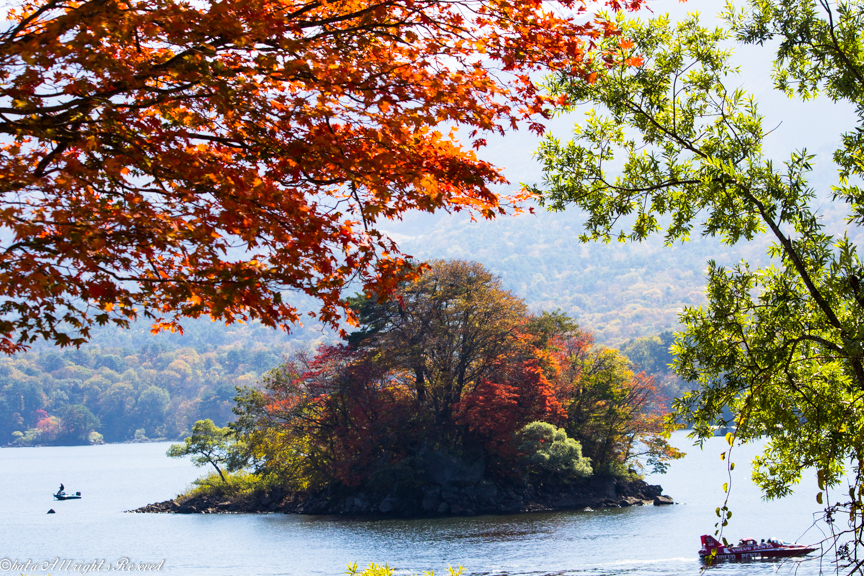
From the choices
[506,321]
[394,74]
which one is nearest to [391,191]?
[394,74]

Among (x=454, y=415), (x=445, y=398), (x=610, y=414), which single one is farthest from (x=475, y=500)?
(x=610, y=414)

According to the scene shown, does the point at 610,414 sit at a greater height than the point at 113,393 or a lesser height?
lesser

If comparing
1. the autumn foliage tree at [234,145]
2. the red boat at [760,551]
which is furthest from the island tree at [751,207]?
the red boat at [760,551]

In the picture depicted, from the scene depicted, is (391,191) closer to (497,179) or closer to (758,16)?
(497,179)

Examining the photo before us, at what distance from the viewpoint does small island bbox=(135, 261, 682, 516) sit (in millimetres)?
33812

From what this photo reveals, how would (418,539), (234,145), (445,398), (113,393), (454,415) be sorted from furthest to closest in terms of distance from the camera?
(113,393)
(445,398)
(454,415)
(418,539)
(234,145)

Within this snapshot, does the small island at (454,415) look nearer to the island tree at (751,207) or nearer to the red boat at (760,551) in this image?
the red boat at (760,551)

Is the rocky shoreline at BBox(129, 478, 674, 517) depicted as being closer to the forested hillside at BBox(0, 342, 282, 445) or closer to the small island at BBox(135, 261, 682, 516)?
the small island at BBox(135, 261, 682, 516)

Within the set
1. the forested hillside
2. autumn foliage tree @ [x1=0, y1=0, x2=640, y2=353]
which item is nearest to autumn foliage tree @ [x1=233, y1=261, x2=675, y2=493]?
autumn foliage tree @ [x1=0, y1=0, x2=640, y2=353]

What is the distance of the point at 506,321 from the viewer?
113 ft

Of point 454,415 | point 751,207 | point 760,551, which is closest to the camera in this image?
point 751,207

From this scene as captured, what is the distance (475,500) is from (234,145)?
3075cm

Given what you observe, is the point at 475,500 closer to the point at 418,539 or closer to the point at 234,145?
the point at 418,539

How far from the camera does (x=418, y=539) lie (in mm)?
26734
